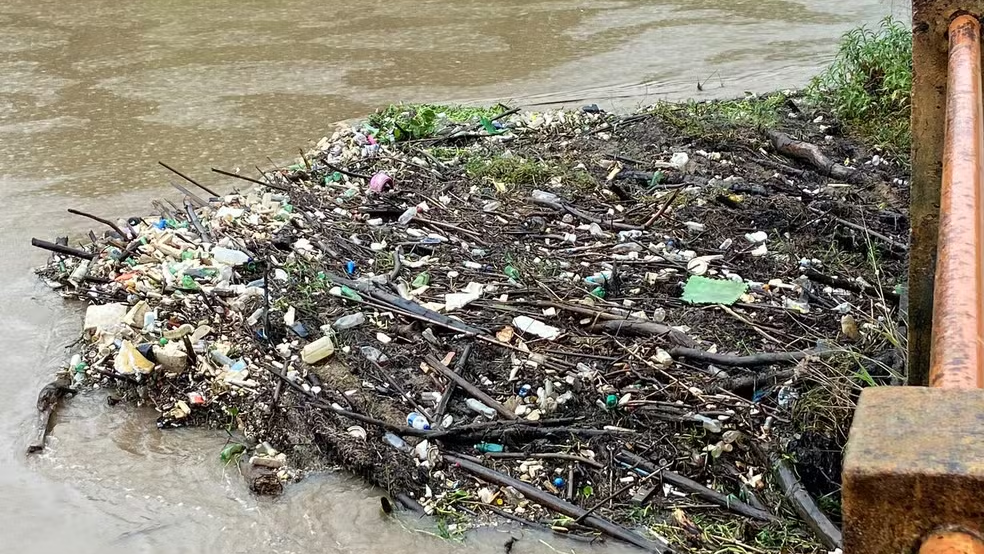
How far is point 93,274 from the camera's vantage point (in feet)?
13.9

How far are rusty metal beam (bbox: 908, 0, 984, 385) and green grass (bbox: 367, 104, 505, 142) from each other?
365cm

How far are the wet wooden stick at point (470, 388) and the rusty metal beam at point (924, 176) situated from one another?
131 centimetres

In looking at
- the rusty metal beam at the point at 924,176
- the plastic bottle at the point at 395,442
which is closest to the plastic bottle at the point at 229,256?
the plastic bottle at the point at 395,442

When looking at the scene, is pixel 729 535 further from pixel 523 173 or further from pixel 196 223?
pixel 196 223

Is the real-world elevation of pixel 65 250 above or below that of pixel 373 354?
above

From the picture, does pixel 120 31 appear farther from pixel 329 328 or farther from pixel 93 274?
pixel 329 328

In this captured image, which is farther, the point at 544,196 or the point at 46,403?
the point at 544,196

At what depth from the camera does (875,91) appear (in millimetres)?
5410

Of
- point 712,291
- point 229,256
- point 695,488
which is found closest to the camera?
point 695,488

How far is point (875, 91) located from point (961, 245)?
469 cm

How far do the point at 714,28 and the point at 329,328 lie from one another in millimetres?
5787

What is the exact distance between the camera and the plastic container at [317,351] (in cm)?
343

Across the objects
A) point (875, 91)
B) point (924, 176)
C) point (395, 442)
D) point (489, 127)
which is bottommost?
point (395, 442)

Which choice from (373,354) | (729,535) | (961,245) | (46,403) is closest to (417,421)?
(373,354)
